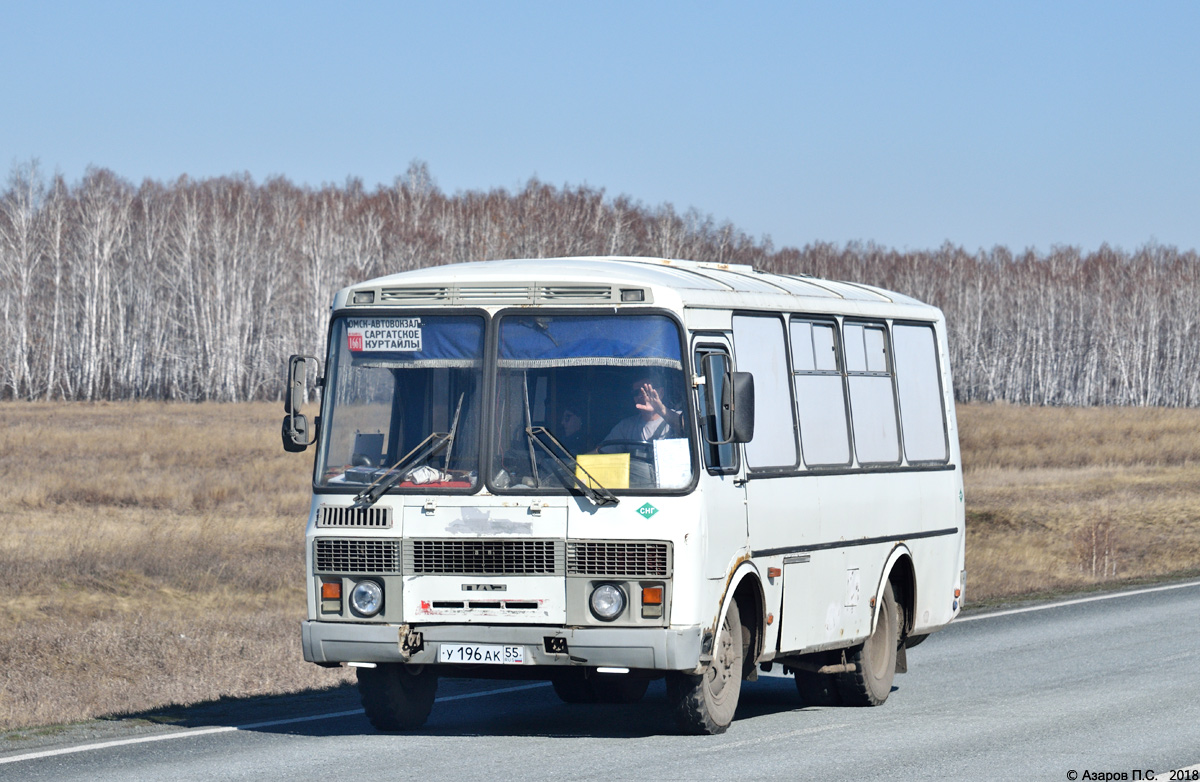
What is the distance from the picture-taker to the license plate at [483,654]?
901cm

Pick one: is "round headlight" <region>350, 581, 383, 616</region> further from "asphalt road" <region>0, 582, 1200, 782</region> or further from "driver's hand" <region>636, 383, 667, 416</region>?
"driver's hand" <region>636, 383, 667, 416</region>

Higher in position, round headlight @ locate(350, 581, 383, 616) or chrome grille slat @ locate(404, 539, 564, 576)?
chrome grille slat @ locate(404, 539, 564, 576)

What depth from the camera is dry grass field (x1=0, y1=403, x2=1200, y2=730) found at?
47.5 ft

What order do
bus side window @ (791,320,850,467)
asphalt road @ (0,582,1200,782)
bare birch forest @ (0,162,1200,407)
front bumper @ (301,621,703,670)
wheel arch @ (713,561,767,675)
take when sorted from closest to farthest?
asphalt road @ (0,582,1200,782) < front bumper @ (301,621,703,670) < wheel arch @ (713,561,767,675) < bus side window @ (791,320,850,467) < bare birch forest @ (0,162,1200,407)

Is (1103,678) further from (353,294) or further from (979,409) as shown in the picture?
(979,409)

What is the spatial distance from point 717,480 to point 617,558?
820mm

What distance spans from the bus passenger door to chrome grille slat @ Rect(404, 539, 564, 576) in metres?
0.89

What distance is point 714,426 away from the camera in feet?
30.9

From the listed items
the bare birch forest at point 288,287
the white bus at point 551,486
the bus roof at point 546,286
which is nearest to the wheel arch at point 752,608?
the white bus at point 551,486

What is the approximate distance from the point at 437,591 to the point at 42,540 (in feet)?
65.6

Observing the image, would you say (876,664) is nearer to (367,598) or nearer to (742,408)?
(742,408)

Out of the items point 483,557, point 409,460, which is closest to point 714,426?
point 483,557

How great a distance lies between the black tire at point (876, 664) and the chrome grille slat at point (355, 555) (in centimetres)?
395

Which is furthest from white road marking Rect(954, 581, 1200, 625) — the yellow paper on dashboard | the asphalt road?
the yellow paper on dashboard
